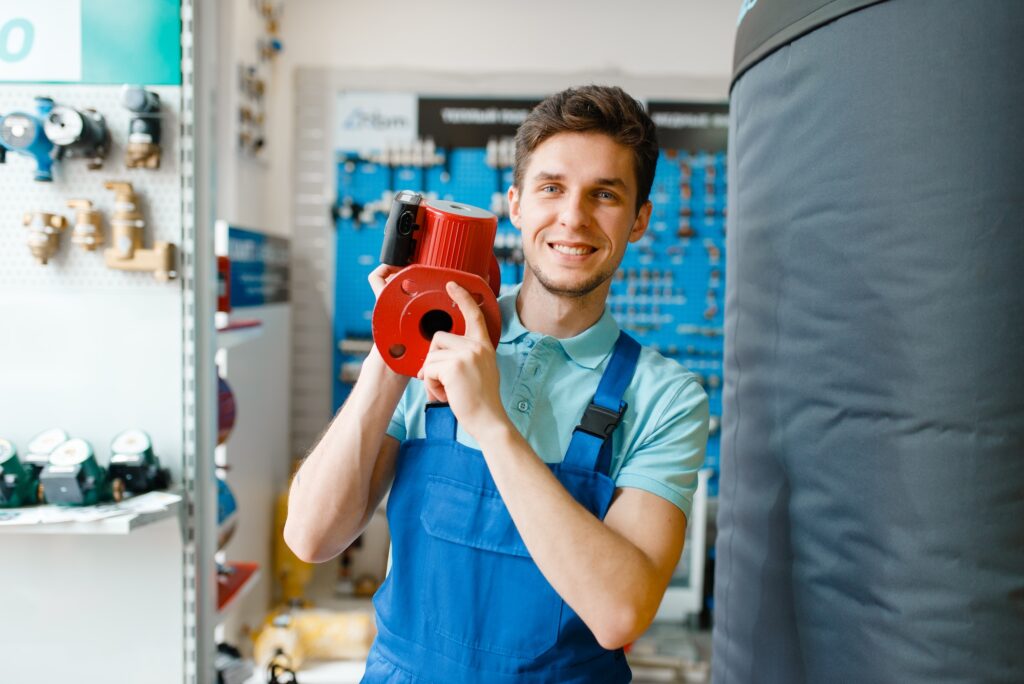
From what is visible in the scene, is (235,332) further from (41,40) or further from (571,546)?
(571,546)

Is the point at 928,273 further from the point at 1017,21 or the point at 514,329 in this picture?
the point at 514,329

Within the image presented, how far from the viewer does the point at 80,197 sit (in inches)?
76.5

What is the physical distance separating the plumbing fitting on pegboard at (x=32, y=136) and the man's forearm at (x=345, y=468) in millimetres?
1162

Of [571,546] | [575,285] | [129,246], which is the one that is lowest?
[571,546]

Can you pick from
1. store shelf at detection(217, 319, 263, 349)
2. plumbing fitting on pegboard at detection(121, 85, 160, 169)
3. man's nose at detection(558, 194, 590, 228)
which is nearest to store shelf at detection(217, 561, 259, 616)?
store shelf at detection(217, 319, 263, 349)

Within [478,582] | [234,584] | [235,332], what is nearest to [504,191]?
[235,332]

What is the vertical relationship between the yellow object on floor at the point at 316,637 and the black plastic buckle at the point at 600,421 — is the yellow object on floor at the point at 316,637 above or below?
below

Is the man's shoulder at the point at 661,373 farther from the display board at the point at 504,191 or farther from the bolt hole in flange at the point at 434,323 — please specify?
the display board at the point at 504,191

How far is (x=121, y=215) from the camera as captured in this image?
1891 millimetres

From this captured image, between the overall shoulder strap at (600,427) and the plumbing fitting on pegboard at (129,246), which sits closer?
the overall shoulder strap at (600,427)

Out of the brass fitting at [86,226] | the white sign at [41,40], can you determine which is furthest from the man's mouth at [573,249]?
the white sign at [41,40]

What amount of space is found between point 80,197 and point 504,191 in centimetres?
297

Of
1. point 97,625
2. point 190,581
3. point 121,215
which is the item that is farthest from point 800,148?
point 97,625

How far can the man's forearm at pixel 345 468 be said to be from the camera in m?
1.20
